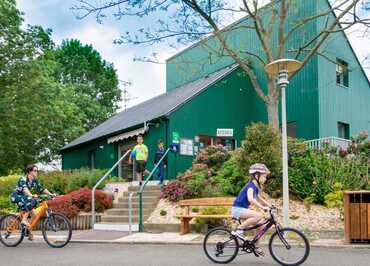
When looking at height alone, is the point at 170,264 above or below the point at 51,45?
below

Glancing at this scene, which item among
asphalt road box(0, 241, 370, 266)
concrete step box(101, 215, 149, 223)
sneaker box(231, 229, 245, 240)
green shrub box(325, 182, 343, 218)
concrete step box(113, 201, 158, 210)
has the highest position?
green shrub box(325, 182, 343, 218)

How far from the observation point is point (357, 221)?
11242 mm

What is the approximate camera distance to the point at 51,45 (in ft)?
108

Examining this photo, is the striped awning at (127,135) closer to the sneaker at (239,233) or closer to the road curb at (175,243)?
the road curb at (175,243)

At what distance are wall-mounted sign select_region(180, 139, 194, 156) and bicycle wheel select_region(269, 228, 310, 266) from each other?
1373 centimetres

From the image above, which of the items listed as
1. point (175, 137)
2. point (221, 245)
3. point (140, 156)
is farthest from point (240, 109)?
point (221, 245)

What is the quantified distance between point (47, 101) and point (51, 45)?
3939 mm

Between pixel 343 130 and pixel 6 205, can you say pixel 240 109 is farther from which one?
pixel 6 205

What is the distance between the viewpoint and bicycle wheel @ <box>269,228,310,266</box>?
28.2 feet

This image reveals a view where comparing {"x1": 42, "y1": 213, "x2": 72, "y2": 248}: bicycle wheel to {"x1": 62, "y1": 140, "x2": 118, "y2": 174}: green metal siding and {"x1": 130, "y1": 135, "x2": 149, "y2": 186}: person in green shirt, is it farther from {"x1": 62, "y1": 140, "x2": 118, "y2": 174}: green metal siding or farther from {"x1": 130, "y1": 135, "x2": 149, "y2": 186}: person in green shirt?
{"x1": 62, "y1": 140, "x2": 118, "y2": 174}: green metal siding

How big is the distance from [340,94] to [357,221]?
1515cm

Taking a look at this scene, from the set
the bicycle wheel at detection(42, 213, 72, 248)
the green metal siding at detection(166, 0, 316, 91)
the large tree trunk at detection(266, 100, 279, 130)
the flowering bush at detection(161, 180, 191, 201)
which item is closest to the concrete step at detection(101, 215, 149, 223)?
the flowering bush at detection(161, 180, 191, 201)

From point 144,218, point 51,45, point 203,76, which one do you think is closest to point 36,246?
point 144,218

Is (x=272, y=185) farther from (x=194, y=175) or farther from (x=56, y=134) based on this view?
(x=56, y=134)
